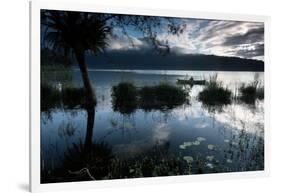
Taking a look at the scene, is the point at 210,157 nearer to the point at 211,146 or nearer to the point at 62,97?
the point at 211,146

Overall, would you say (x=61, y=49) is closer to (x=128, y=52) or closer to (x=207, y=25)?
(x=128, y=52)

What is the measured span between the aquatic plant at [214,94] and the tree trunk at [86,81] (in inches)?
59.1

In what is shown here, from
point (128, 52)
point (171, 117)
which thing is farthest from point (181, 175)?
point (128, 52)

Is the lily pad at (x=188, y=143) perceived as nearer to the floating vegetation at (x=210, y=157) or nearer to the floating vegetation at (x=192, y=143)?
the floating vegetation at (x=192, y=143)

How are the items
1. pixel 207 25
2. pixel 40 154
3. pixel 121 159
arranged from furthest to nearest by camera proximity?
pixel 207 25, pixel 121 159, pixel 40 154

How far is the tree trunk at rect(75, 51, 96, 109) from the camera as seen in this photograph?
5.63 m

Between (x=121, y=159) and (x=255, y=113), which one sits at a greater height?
(x=255, y=113)

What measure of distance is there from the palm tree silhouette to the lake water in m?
0.14

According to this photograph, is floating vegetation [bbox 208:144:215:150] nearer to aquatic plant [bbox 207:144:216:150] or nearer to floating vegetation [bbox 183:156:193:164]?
aquatic plant [bbox 207:144:216:150]

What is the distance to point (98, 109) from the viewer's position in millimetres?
5711

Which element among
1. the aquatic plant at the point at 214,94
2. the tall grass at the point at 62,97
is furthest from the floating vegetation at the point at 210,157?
the tall grass at the point at 62,97

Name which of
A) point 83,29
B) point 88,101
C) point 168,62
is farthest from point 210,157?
point 83,29

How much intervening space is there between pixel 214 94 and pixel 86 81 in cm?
181

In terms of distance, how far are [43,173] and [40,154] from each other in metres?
0.24
